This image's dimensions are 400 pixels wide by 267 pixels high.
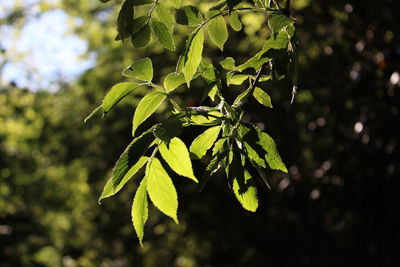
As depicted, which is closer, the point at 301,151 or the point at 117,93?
the point at 117,93

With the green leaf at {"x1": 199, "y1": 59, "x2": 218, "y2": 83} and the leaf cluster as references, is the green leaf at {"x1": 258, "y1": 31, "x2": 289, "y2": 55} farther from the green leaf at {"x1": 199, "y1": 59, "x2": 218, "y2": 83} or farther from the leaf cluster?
the green leaf at {"x1": 199, "y1": 59, "x2": 218, "y2": 83}

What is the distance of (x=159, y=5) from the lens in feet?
3.27

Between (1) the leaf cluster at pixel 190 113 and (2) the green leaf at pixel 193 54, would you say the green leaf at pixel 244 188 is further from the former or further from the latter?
(2) the green leaf at pixel 193 54

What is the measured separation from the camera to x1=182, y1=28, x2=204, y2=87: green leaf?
0.93 m

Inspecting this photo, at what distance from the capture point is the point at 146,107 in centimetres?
95

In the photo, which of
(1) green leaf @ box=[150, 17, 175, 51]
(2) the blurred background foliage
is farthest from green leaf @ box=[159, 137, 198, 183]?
(2) the blurred background foliage

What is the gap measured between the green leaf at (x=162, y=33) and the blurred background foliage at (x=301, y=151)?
0.87 metres

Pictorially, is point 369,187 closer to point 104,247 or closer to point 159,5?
point 159,5

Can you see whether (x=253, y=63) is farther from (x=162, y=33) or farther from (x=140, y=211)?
(x=140, y=211)

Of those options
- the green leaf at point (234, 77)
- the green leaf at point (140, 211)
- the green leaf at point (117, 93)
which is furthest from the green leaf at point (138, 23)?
the green leaf at point (140, 211)

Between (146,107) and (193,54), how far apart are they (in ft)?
0.48

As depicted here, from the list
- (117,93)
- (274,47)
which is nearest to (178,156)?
(117,93)

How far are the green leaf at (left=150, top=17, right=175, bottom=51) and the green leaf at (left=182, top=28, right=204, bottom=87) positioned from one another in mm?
70

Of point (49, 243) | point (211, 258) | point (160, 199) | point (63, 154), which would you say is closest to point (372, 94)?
point (211, 258)
